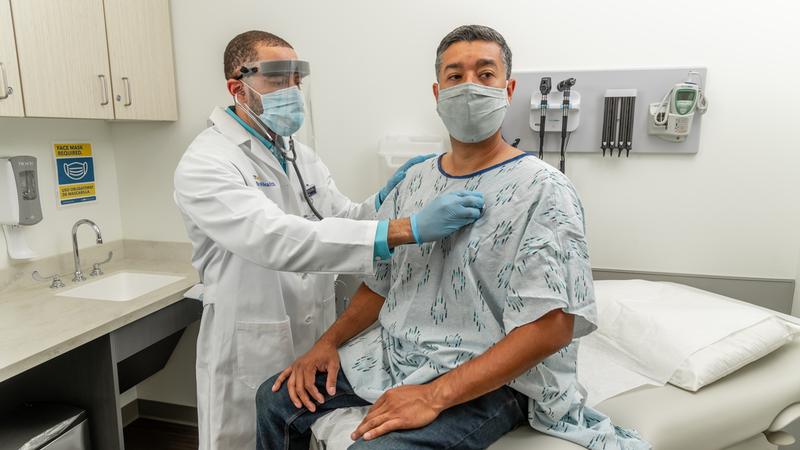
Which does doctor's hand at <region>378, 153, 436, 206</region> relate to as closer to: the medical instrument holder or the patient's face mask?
the patient's face mask

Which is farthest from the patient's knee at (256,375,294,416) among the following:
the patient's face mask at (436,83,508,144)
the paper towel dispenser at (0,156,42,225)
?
the paper towel dispenser at (0,156,42,225)

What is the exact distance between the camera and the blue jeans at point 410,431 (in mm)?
A: 1018

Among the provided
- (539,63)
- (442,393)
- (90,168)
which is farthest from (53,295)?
(539,63)

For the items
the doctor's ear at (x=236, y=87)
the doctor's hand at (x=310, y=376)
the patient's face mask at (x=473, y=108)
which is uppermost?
the doctor's ear at (x=236, y=87)

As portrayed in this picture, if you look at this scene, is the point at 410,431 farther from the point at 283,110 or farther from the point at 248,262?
the point at 283,110

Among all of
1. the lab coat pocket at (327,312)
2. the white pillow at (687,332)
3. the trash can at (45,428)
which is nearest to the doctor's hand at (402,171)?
the lab coat pocket at (327,312)

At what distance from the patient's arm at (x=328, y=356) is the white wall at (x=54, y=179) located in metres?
1.44

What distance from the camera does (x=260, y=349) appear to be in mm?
1503

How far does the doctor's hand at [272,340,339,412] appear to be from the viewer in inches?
49.1

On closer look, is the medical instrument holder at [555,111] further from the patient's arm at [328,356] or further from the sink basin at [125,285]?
the sink basin at [125,285]

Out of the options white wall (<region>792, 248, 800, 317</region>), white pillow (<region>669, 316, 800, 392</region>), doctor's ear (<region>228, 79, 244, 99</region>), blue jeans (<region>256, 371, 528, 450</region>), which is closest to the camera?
blue jeans (<region>256, 371, 528, 450</region>)

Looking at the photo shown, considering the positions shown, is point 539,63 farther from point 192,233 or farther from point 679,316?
point 192,233

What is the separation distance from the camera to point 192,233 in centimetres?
152

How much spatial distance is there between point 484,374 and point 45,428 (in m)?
1.49
